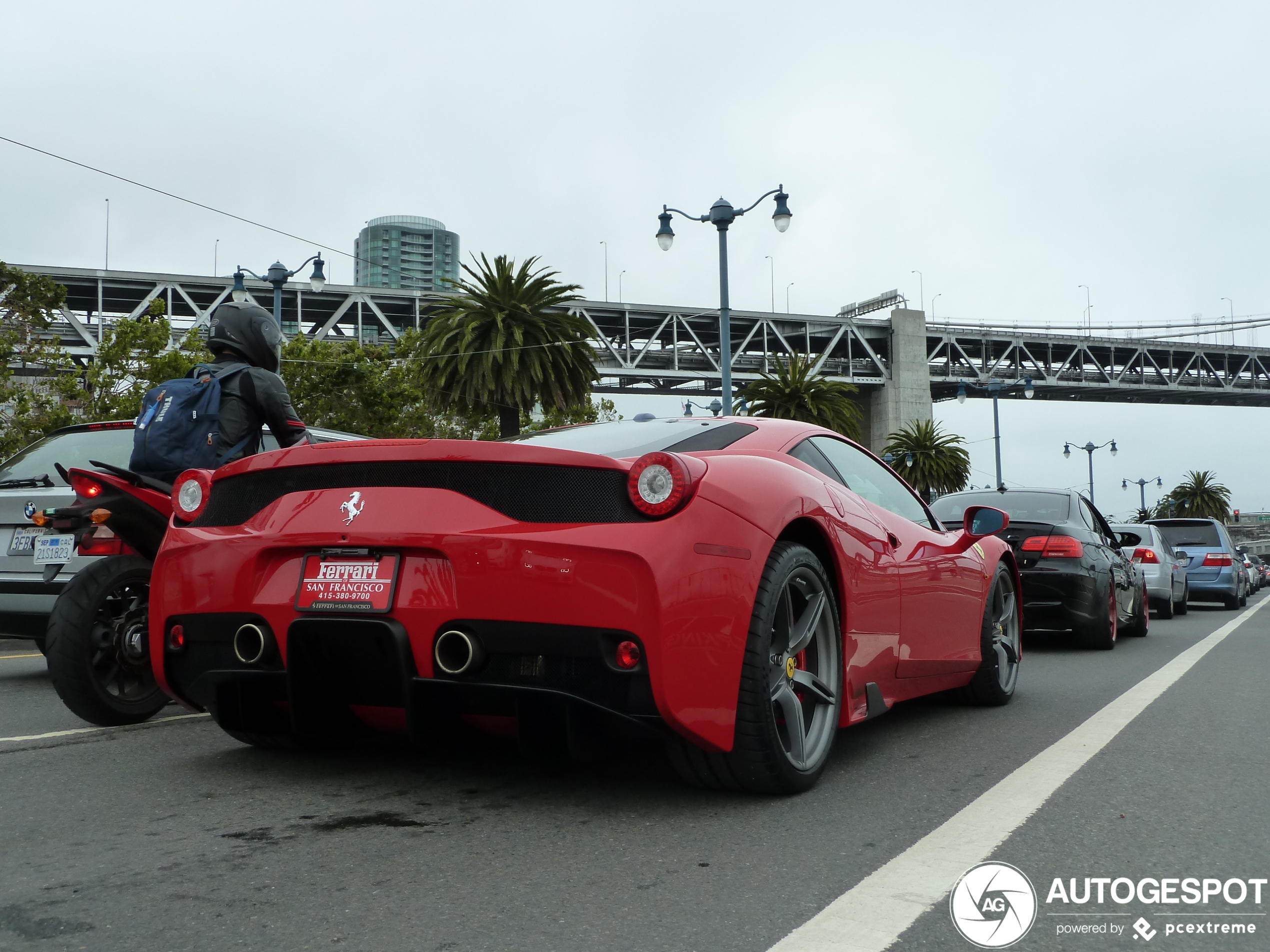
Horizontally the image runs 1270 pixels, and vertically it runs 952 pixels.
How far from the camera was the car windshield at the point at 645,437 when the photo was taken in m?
3.92

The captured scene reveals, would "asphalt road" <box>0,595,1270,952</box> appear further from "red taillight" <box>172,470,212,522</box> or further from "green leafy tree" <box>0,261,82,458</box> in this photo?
"green leafy tree" <box>0,261,82,458</box>

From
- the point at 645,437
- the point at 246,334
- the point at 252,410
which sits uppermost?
the point at 246,334

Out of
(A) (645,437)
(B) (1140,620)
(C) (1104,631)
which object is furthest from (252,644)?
(B) (1140,620)

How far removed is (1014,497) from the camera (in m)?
10.8

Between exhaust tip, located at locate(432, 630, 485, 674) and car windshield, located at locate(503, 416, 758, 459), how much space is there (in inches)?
27.8

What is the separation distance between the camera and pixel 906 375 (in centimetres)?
9288

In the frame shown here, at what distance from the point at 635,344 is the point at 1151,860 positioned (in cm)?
9020

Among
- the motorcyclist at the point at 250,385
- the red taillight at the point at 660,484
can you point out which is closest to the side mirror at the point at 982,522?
the red taillight at the point at 660,484

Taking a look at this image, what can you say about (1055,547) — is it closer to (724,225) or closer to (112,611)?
(112,611)

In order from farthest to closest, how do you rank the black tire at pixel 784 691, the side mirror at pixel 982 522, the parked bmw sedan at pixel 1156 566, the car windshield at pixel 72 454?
1. the parked bmw sedan at pixel 1156 566
2. the car windshield at pixel 72 454
3. the side mirror at pixel 982 522
4. the black tire at pixel 784 691

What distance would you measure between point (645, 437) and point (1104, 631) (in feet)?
23.1

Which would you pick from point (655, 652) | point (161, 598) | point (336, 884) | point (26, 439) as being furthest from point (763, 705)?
point (26, 439)

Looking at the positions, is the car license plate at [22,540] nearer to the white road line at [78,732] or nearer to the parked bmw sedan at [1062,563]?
the white road line at [78,732]

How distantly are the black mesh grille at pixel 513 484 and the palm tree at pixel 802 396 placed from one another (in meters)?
34.9
